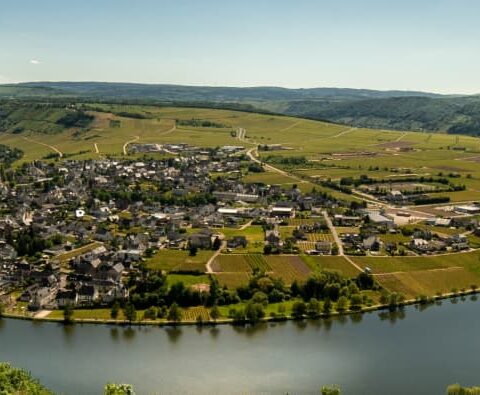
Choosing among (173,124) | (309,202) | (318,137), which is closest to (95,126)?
(173,124)

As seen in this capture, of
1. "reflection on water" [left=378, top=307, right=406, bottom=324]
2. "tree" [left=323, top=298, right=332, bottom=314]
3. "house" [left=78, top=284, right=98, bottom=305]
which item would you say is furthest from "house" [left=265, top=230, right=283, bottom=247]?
"house" [left=78, top=284, right=98, bottom=305]

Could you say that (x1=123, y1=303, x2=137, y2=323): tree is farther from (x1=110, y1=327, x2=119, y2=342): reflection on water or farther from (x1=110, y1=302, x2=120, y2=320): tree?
(x1=110, y1=327, x2=119, y2=342): reflection on water

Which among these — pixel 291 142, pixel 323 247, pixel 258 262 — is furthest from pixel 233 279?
pixel 291 142

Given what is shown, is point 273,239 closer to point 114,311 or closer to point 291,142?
point 114,311

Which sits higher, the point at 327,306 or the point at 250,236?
the point at 250,236

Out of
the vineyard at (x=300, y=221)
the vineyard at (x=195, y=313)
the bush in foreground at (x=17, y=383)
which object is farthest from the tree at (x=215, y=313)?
the vineyard at (x=300, y=221)

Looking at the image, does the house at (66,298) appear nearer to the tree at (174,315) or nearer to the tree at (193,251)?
the tree at (174,315)
